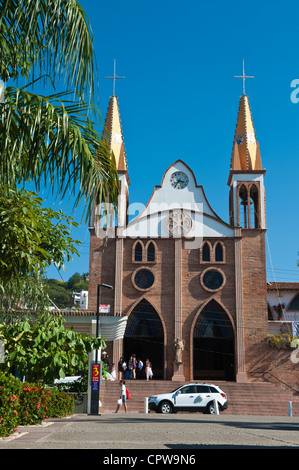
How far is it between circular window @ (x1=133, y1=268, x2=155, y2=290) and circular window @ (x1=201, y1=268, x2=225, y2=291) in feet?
11.2

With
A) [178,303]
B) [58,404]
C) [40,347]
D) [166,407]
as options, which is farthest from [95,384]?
[178,303]

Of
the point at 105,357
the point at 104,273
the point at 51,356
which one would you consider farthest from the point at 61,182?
the point at 104,273

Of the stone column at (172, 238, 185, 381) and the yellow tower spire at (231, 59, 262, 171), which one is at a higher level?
the yellow tower spire at (231, 59, 262, 171)

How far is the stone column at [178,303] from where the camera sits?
113 feet

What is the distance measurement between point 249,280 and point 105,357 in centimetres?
1067

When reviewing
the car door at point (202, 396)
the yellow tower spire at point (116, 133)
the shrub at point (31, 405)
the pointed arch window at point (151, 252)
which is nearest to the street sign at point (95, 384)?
the car door at point (202, 396)

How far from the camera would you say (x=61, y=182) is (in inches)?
309

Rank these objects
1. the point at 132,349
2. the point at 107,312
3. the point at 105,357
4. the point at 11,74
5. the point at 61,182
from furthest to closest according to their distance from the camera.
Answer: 1. the point at 132,349
2. the point at 107,312
3. the point at 105,357
4. the point at 11,74
5. the point at 61,182

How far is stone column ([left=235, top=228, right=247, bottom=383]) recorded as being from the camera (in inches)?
1350

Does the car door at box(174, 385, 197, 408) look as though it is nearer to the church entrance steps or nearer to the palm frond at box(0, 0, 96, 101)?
the church entrance steps

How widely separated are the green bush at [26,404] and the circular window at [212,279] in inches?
724

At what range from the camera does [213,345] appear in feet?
125

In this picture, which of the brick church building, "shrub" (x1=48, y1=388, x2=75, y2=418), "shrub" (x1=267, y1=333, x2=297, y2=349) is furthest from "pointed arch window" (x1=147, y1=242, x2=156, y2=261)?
"shrub" (x1=48, y1=388, x2=75, y2=418)

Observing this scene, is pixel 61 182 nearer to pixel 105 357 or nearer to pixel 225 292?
pixel 105 357
